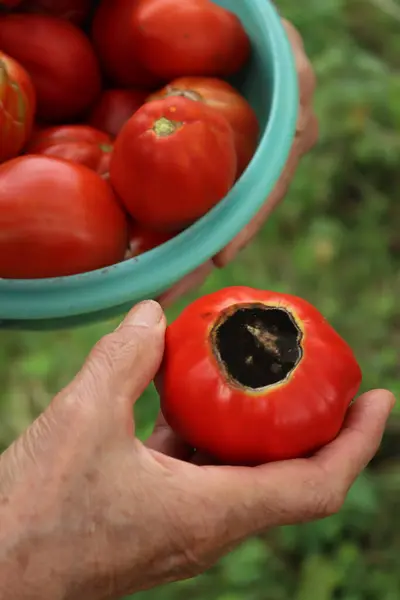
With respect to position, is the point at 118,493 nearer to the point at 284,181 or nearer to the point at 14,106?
the point at 14,106

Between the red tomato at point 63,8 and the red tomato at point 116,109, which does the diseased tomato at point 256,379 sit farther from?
the red tomato at point 63,8

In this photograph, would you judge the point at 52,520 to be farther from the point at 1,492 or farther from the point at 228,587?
the point at 228,587

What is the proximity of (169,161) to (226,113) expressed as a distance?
15cm

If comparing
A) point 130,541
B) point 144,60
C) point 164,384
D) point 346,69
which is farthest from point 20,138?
point 346,69

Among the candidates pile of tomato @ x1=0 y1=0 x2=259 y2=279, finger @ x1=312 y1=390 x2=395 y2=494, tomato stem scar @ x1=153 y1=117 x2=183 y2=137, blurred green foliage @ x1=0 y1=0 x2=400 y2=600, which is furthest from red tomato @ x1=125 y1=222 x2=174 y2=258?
blurred green foliage @ x1=0 y1=0 x2=400 y2=600

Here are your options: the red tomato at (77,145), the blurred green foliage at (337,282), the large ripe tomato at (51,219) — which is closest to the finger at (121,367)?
the large ripe tomato at (51,219)

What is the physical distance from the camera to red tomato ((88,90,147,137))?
2.77 feet

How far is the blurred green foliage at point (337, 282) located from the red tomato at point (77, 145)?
39 cm

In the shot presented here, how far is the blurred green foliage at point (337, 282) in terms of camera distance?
997 millimetres

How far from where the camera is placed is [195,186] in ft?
2.24

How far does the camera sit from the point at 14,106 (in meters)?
0.72

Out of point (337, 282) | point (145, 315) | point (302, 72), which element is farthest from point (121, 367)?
point (337, 282)

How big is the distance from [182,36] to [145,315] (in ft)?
1.14

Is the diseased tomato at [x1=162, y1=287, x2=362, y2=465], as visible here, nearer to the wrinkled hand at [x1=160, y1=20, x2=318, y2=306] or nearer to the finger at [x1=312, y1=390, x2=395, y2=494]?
the finger at [x1=312, y1=390, x2=395, y2=494]
